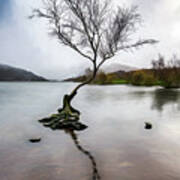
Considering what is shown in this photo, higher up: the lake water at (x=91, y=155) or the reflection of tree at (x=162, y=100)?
the lake water at (x=91, y=155)

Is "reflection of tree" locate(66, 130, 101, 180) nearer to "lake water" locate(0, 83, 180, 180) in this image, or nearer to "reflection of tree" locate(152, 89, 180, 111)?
"lake water" locate(0, 83, 180, 180)

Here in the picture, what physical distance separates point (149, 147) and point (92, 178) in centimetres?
246

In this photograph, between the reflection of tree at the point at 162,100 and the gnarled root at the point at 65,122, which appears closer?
the gnarled root at the point at 65,122

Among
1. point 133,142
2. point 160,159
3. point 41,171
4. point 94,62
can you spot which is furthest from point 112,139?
point 94,62

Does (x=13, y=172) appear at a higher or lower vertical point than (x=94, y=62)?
lower

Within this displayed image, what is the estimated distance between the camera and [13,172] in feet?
11.7

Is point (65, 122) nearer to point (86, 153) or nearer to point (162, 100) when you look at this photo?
point (86, 153)

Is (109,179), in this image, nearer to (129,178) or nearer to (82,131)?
(129,178)

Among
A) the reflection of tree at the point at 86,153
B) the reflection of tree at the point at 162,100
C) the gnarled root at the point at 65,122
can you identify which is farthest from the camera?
the reflection of tree at the point at 162,100

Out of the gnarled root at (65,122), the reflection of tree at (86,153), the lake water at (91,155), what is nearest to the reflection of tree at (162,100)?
the lake water at (91,155)

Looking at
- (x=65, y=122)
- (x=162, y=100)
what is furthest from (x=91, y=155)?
(x=162, y=100)

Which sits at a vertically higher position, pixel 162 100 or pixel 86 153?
pixel 86 153

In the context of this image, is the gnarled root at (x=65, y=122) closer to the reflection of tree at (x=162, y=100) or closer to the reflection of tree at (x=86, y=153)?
the reflection of tree at (x=86, y=153)

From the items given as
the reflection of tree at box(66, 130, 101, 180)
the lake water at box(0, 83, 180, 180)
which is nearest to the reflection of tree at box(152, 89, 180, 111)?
the lake water at box(0, 83, 180, 180)
